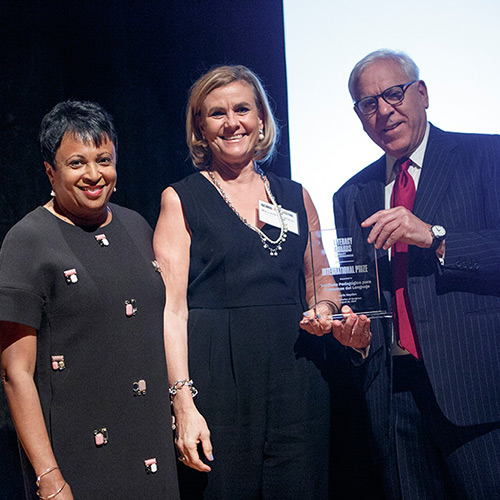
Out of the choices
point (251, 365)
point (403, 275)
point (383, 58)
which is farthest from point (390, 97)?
point (251, 365)

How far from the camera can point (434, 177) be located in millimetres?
2098

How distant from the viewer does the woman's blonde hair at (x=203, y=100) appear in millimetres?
2107

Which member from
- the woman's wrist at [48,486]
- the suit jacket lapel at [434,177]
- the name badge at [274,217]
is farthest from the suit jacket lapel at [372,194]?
the woman's wrist at [48,486]

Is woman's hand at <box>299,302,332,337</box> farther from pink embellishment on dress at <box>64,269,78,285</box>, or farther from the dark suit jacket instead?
pink embellishment on dress at <box>64,269,78,285</box>

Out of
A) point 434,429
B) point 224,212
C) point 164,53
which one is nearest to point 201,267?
point 224,212

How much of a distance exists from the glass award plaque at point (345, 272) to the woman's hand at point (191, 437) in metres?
0.55

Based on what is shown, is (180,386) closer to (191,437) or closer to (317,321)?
(191,437)

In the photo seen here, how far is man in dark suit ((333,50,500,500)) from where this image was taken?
1.99 m

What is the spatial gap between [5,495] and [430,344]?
1.78 metres

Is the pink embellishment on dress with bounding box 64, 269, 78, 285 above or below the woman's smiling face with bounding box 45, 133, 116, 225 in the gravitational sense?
below

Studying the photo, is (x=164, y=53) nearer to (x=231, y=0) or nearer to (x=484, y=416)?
(x=231, y=0)

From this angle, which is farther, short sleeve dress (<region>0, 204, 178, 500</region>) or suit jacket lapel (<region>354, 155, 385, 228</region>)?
suit jacket lapel (<region>354, 155, 385, 228</region>)

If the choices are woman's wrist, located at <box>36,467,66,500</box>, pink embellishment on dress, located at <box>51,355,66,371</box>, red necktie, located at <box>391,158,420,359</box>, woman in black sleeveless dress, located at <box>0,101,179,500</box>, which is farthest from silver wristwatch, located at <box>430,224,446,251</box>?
woman's wrist, located at <box>36,467,66,500</box>

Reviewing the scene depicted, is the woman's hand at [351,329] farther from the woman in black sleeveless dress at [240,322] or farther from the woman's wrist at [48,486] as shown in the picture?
the woman's wrist at [48,486]
